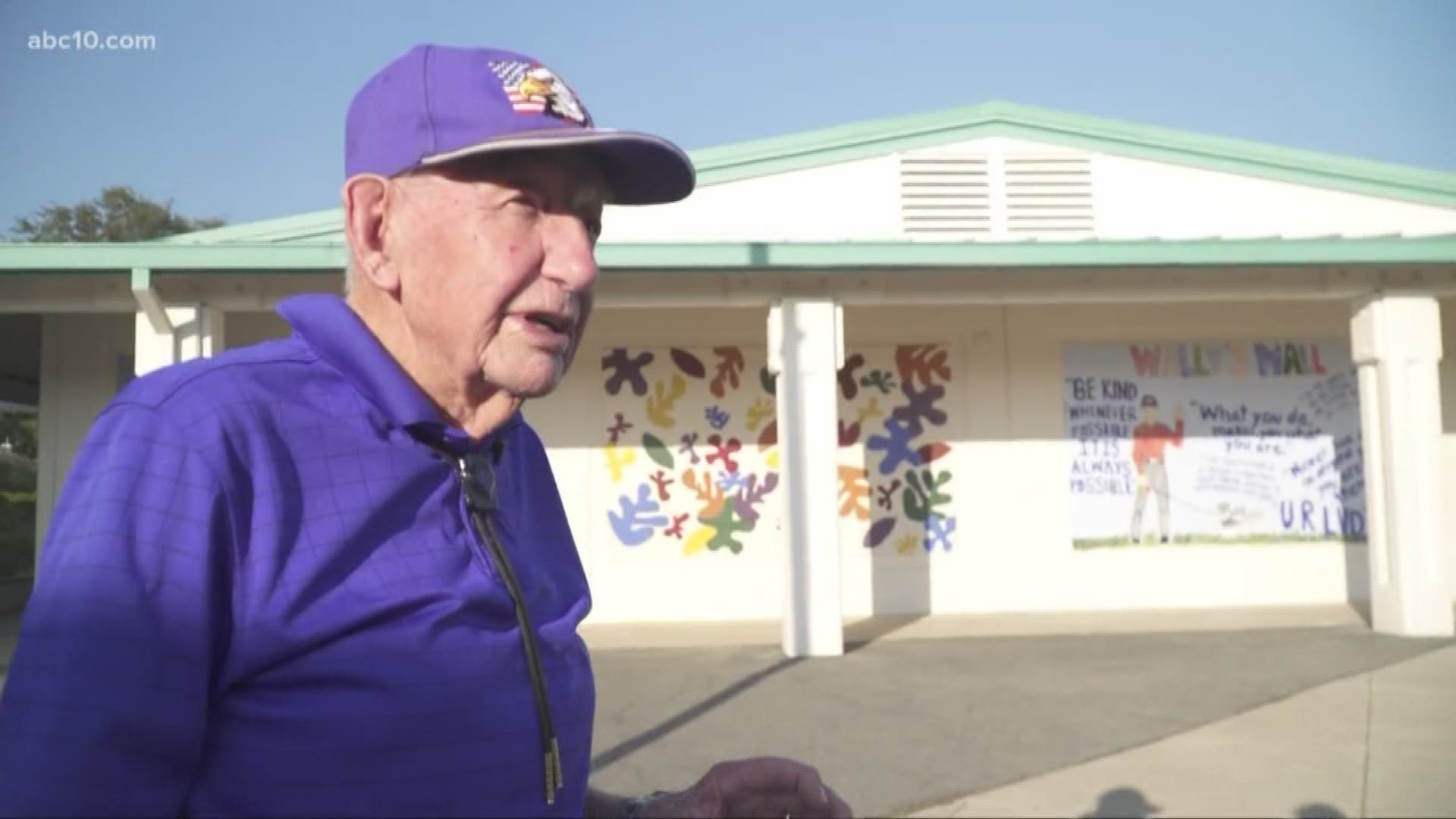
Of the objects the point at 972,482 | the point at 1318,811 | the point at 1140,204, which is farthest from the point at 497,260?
the point at 1140,204

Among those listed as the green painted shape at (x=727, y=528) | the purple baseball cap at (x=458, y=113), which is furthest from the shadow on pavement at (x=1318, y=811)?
the green painted shape at (x=727, y=528)

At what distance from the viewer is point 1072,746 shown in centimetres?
598

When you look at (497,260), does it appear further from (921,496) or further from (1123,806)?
(921,496)

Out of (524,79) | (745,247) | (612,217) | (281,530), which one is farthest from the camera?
(612,217)

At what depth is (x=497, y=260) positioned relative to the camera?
133cm

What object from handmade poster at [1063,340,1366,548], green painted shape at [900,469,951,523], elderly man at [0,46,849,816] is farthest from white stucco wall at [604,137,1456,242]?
elderly man at [0,46,849,816]

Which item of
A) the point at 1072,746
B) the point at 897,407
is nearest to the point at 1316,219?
the point at 897,407

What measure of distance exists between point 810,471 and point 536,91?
7.59 metres

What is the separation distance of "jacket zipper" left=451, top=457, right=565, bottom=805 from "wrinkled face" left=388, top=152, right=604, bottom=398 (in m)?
0.15

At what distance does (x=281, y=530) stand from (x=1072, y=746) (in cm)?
567

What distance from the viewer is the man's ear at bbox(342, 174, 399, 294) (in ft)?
4.35

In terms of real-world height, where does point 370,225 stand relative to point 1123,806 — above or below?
above

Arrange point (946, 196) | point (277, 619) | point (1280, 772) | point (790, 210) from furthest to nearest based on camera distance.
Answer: point (946, 196) → point (790, 210) → point (1280, 772) → point (277, 619)

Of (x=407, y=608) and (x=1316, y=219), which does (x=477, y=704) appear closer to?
(x=407, y=608)
